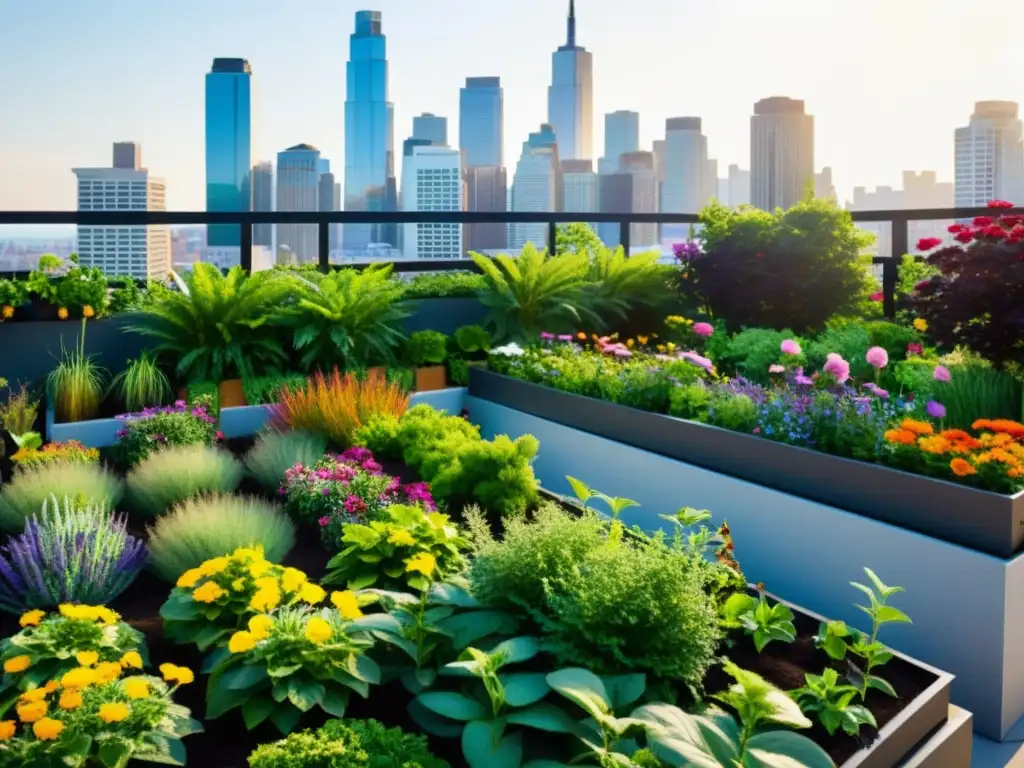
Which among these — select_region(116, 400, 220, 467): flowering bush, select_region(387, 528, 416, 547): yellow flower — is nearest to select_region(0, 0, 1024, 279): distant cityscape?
select_region(116, 400, 220, 467): flowering bush

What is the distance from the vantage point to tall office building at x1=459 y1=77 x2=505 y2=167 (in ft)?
203

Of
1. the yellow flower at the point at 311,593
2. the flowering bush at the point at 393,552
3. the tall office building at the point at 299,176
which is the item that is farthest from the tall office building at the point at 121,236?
the tall office building at the point at 299,176

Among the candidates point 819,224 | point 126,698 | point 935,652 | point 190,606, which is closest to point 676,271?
point 819,224

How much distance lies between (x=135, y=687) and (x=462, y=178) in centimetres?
1922

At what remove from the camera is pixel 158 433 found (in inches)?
198

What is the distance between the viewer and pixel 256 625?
7.98 ft

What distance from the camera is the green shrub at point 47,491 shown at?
3.86m

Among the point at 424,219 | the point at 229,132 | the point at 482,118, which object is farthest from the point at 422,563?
the point at 482,118

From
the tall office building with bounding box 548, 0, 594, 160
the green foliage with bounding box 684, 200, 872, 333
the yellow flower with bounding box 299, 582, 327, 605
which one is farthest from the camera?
the tall office building with bounding box 548, 0, 594, 160

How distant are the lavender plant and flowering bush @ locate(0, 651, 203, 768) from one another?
87 centimetres

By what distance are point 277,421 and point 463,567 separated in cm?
251

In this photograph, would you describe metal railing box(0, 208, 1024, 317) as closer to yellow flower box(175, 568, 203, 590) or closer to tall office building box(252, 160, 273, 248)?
yellow flower box(175, 568, 203, 590)

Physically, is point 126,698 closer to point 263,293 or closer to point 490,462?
point 490,462

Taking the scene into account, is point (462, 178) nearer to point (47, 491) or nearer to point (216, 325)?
point (216, 325)
